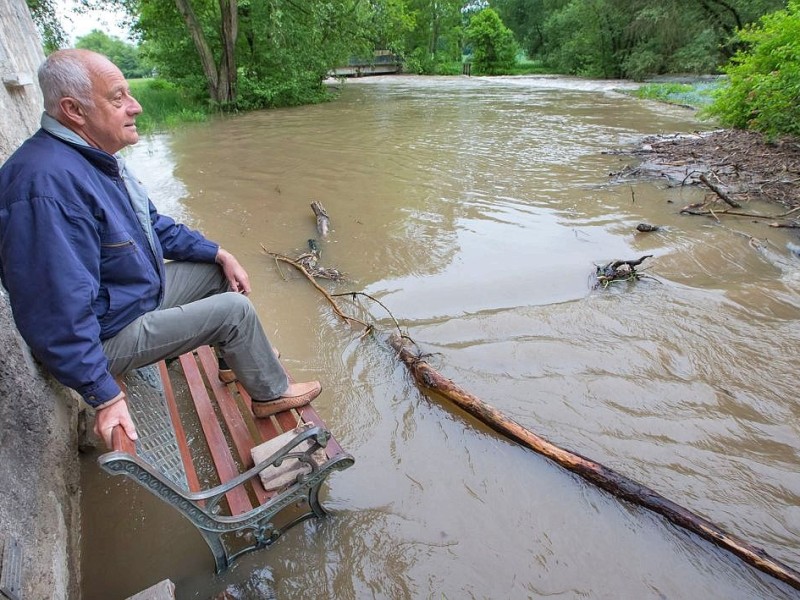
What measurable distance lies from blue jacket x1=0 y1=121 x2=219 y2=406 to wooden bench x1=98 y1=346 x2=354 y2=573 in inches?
13.2

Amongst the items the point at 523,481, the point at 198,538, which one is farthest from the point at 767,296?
the point at 198,538

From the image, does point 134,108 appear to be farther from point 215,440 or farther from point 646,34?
point 646,34

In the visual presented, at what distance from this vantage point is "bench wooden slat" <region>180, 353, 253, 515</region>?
6.84 ft

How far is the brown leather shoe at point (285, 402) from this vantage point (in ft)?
8.08

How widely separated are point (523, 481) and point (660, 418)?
108cm

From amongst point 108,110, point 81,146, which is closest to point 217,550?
point 81,146

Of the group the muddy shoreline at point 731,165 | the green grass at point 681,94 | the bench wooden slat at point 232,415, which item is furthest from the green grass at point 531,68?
the bench wooden slat at point 232,415

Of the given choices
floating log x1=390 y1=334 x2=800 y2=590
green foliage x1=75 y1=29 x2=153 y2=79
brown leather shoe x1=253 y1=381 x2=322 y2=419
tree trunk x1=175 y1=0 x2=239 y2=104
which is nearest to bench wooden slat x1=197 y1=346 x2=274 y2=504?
brown leather shoe x1=253 y1=381 x2=322 y2=419

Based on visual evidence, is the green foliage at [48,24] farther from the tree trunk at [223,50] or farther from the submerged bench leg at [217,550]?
the submerged bench leg at [217,550]

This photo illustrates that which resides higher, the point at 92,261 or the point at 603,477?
the point at 92,261

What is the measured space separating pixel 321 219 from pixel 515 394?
12.2 ft

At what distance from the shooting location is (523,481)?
2648 millimetres

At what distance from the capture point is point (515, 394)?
3.30 metres

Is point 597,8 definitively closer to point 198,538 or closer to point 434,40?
point 434,40
